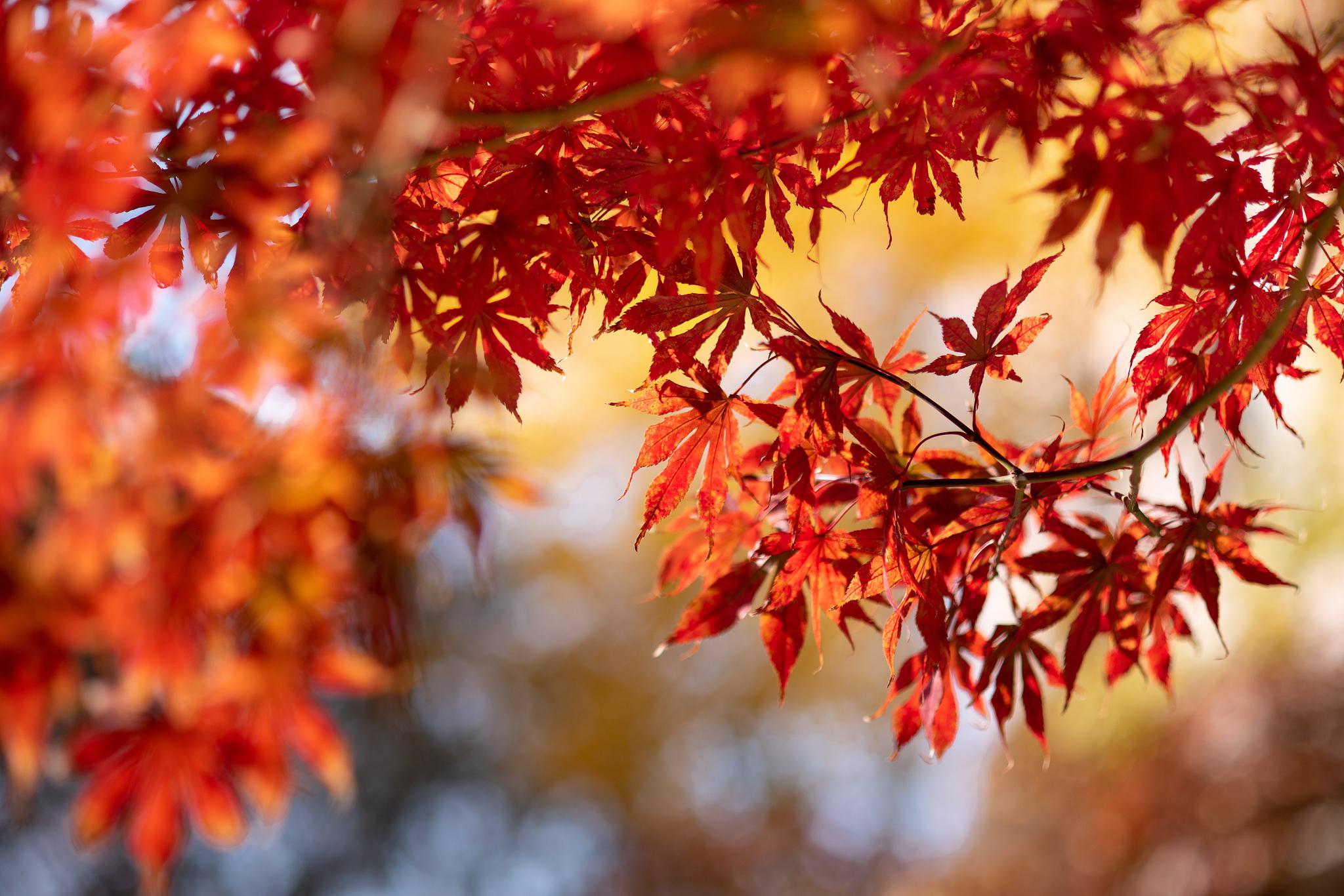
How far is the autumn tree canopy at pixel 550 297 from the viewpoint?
57 centimetres

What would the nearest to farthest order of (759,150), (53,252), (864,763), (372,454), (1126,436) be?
A: (53,252) < (759,150) < (1126,436) < (372,454) < (864,763)

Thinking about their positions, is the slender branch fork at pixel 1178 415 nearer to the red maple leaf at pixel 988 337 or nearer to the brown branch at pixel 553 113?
the red maple leaf at pixel 988 337

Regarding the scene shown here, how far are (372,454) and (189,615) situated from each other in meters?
0.79

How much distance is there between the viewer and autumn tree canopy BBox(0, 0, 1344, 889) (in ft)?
1.87

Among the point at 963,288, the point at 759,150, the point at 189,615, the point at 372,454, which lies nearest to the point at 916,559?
the point at 759,150

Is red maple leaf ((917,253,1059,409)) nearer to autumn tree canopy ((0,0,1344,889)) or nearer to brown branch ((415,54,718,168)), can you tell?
autumn tree canopy ((0,0,1344,889))

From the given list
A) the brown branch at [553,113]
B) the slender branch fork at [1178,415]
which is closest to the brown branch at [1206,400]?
the slender branch fork at [1178,415]

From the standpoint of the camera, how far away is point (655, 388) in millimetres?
771

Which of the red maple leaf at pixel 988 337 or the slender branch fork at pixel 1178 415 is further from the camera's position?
the red maple leaf at pixel 988 337

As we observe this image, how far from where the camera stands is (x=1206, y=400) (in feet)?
2.27

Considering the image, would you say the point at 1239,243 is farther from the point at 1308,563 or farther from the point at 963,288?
the point at 963,288

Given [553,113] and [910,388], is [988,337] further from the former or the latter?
[553,113]

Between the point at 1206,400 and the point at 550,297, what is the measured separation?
541mm

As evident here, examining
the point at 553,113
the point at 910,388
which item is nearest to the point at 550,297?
the point at 553,113
